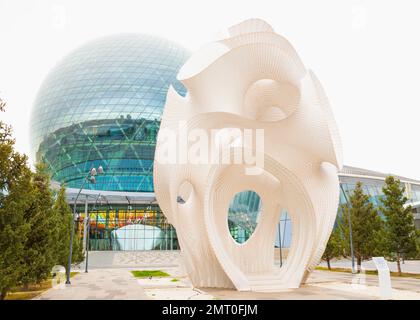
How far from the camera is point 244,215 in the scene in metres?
50.0

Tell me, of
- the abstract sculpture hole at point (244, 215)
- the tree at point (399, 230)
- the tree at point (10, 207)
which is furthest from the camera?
the abstract sculpture hole at point (244, 215)

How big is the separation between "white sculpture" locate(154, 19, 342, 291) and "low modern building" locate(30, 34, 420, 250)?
2835 centimetres

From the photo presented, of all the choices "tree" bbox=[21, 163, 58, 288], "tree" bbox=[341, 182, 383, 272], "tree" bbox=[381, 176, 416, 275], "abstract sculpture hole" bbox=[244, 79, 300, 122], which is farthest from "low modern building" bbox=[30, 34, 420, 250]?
"abstract sculpture hole" bbox=[244, 79, 300, 122]

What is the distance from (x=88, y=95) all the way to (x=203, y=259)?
37662mm

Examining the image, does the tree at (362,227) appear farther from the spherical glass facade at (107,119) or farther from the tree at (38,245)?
the spherical glass facade at (107,119)

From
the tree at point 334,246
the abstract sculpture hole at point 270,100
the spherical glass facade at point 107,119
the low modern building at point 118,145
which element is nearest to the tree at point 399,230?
the tree at point 334,246

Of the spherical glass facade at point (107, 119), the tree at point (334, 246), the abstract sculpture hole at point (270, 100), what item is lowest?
the tree at point (334, 246)

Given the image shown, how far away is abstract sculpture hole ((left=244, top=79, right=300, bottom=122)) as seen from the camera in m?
15.5

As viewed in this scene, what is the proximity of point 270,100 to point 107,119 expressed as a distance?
34116 mm

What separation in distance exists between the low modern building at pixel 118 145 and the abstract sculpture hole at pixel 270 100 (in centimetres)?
2863

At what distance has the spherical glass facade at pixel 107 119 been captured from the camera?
46.7 meters

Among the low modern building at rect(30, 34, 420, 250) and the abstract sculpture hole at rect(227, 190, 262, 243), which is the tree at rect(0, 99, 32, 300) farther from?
the abstract sculpture hole at rect(227, 190, 262, 243)

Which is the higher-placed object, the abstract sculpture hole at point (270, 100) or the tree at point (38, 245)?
the abstract sculpture hole at point (270, 100)

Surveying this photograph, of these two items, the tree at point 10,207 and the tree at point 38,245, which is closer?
the tree at point 10,207
